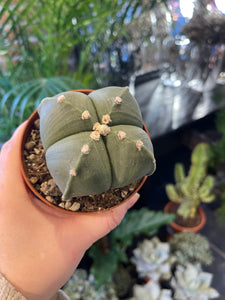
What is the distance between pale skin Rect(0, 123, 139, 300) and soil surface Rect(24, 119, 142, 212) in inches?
1.5

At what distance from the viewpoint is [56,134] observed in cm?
42

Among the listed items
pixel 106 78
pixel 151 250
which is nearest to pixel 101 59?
pixel 106 78

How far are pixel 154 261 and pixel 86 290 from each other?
0.29 meters

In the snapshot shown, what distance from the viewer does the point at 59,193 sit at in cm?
49

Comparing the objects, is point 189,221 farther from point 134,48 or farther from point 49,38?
point 49,38

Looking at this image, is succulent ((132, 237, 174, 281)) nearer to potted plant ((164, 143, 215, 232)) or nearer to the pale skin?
potted plant ((164, 143, 215, 232))

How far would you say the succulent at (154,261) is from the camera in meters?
1.00

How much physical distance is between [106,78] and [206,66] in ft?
1.84

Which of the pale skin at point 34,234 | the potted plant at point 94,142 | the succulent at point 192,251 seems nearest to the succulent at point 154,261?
the succulent at point 192,251

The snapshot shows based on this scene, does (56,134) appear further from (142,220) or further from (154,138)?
(154,138)

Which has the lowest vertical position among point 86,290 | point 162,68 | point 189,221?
point 189,221

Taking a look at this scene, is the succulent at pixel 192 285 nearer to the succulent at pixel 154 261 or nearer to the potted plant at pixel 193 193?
the succulent at pixel 154 261

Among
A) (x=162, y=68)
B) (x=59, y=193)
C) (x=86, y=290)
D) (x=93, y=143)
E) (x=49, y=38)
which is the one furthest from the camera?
(x=162, y=68)

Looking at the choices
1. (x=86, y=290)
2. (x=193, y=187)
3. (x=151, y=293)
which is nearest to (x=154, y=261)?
(x=151, y=293)
